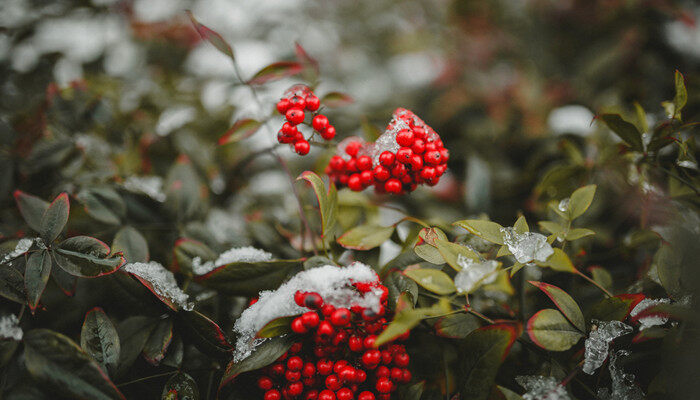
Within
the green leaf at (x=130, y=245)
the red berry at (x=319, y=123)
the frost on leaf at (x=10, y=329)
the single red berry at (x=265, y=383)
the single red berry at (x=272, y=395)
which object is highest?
the red berry at (x=319, y=123)

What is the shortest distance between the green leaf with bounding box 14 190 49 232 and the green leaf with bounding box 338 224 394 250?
625 millimetres

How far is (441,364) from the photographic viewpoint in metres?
0.79

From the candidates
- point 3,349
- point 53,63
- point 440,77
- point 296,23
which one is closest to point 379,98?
point 440,77

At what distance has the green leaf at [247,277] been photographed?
73 cm

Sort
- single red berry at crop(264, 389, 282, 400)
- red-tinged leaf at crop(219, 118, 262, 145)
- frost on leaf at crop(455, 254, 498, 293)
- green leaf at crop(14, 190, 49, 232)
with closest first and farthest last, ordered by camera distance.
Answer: frost on leaf at crop(455, 254, 498, 293) → single red berry at crop(264, 389, 282, 400) → green leaf at crop(14, 190, 49, 232) → red-tinged leaf at crop(219, 118, 262, 145)

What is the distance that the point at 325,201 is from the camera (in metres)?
0.71

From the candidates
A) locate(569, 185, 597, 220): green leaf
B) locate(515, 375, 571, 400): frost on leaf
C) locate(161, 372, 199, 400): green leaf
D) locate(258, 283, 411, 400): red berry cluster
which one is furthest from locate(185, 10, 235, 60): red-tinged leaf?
locate(515, 375, 571, 400): frost on leaf

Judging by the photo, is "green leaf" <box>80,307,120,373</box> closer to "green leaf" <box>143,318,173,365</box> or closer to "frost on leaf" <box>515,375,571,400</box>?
"green leaf" <box>143,318,173,365</box>

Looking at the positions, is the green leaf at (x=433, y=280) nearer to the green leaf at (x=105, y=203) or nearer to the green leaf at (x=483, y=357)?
the green leaf at (x=483, y=357)

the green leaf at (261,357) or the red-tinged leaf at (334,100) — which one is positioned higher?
the red-tinged leaf at (334,100)

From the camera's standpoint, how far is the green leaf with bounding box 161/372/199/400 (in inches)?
26.8

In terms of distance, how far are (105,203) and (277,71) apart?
519mm

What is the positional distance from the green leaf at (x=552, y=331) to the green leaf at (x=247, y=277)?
0.44 meters

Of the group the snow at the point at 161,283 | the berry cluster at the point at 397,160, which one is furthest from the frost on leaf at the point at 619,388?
the snow at the point at 161,283
